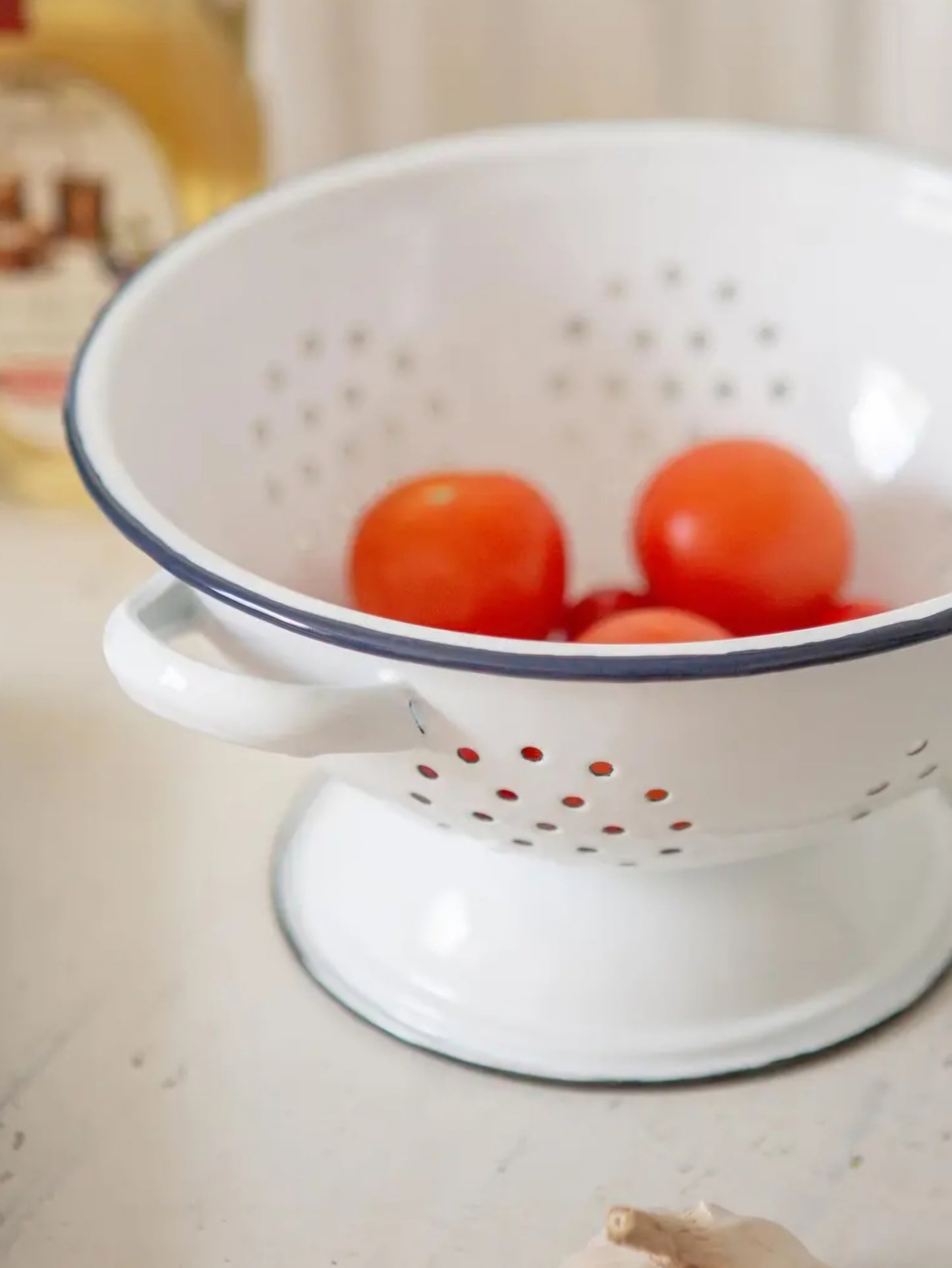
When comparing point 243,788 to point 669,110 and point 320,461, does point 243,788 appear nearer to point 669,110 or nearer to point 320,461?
point 320,461

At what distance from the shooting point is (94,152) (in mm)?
751

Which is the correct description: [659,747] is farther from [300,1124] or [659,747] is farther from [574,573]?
[574,573]

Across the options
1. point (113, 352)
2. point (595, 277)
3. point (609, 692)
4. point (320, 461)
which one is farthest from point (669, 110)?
point (609, 692)

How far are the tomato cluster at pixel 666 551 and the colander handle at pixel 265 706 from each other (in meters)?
0.15

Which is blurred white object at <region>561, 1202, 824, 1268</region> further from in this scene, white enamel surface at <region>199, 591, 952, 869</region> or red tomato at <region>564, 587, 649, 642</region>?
red tomato at <region>564, 587, 649, 642</region>

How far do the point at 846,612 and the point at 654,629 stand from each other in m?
0.10

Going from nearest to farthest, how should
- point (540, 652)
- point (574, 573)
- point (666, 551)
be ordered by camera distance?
point (540, 652) → point (666, 551) → point (574, 573)

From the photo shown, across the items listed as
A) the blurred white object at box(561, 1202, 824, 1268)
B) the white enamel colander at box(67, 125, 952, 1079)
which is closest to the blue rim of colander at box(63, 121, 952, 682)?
the white enamel colander at box(67, 125, 952, 1079)

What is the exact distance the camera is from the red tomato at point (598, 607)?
0.64 metres

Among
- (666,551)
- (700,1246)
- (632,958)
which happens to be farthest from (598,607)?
(700,1246)

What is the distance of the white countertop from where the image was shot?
18.1 inches

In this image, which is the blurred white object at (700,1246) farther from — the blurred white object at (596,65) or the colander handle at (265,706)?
the blurred white object at (596,65)

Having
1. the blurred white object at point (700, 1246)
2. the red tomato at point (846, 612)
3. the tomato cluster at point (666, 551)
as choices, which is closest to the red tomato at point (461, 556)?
the tomato cluster at point (666, 551)

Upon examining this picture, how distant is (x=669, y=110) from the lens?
84cm
